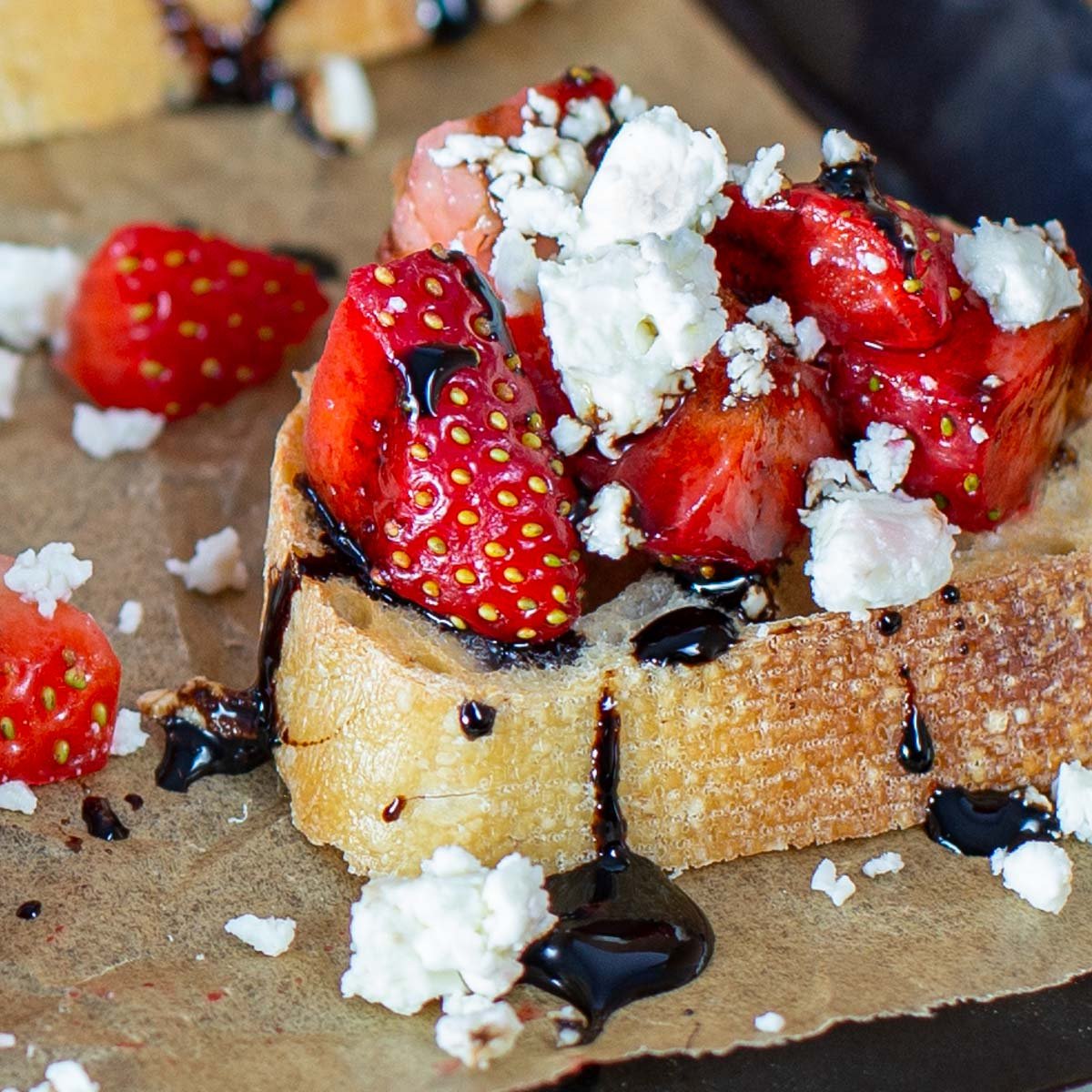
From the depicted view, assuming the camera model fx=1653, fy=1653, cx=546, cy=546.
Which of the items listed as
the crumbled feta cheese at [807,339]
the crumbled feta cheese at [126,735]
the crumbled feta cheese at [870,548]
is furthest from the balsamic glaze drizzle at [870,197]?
the crumbled feta cheese at [126,735]

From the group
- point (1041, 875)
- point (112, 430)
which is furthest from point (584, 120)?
point (1041, 875)

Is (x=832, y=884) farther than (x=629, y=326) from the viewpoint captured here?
Yes

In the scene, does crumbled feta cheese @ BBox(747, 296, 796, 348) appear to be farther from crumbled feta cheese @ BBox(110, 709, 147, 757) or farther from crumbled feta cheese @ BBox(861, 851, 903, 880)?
crumbled feta cheese @ BBox(110, 709, 147, 757)

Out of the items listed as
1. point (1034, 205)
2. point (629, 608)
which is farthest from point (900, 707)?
point (1034, 205)

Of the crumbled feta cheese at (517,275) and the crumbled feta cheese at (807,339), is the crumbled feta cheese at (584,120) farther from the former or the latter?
the crumbled feta cheese at (807,339)

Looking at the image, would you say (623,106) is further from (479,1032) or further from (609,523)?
(479,1032)

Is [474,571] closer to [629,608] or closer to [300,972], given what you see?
[629,608]
